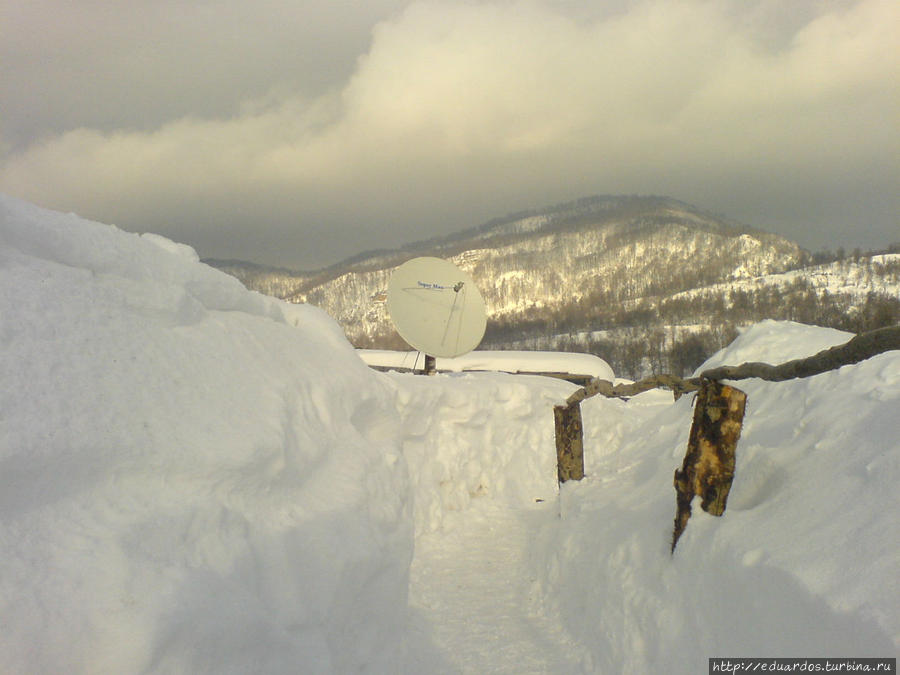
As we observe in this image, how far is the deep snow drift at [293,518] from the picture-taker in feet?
8.38

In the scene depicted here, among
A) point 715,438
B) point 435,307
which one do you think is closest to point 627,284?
point 435,307

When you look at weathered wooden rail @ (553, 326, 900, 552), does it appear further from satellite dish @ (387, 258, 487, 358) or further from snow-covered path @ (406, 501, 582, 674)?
satellite dish @ (387, 258, 487, 358)

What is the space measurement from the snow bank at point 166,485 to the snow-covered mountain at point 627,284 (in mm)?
7380

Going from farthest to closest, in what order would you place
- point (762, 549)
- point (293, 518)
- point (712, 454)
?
point (712, 454) < point (293, 518) < point (762, 549)

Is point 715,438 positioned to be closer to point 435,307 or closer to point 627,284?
point 435,307

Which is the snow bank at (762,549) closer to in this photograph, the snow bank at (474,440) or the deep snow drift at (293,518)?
the deep snow drift at (293,518)

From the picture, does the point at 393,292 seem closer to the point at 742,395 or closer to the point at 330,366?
the point at 330,366

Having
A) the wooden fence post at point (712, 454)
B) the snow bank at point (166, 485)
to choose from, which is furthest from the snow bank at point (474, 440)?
the wooden fence post at point (712, 454)

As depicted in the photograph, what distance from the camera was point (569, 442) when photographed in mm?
7980

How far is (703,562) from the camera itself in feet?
11.8

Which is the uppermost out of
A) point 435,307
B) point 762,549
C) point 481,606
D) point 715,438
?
point 435,307

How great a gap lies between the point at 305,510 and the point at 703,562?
3040mm

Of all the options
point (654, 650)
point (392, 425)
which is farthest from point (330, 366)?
point (654, 650)

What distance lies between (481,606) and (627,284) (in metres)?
127
